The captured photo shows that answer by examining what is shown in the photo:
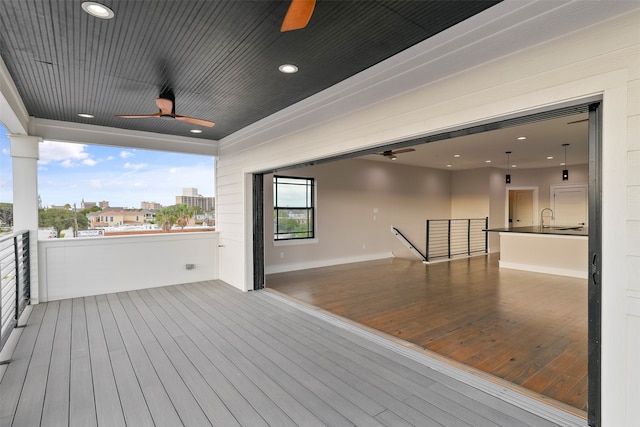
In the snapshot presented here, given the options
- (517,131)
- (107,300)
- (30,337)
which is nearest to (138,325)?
(30,337)

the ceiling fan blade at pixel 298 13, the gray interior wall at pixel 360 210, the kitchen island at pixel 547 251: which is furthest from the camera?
the gray interior wall at pixel 360 210

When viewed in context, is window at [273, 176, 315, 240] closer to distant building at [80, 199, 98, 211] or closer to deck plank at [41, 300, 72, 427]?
distant building at [80, 199, 98, 211]

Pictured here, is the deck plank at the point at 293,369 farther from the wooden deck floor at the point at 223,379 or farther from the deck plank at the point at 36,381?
the deck plank at the point at 36,381

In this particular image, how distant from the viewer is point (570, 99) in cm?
190

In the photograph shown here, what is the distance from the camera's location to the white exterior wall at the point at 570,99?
1704 mm

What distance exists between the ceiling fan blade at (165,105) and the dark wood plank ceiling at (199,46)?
16 cm

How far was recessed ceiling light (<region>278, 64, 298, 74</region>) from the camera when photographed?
10.1ft

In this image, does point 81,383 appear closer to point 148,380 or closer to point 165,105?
point 148,380

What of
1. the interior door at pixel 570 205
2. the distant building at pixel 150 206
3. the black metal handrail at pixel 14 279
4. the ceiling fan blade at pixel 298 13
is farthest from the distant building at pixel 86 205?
the interior door at pixel 570 205

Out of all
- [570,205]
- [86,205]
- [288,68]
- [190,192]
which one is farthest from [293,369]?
[570,205]

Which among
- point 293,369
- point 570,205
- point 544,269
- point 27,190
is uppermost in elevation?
point 27,190

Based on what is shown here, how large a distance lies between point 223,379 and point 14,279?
12.0ft

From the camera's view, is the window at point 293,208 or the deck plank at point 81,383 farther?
the window at point 293,208

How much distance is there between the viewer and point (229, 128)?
17.8 feet
